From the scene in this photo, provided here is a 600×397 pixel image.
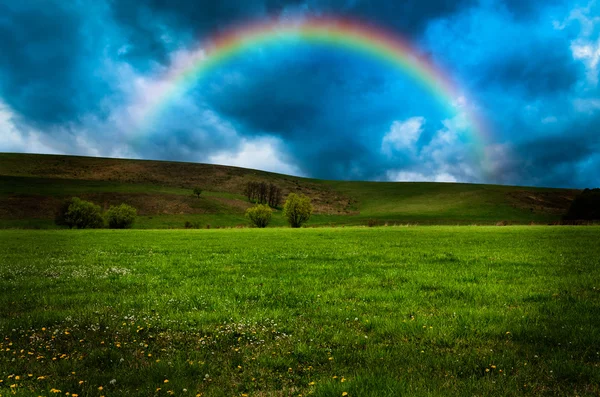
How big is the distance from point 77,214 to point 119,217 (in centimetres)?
873

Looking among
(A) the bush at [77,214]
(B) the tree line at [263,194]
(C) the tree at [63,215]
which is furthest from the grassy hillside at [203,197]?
(A) the bush at [77,214]

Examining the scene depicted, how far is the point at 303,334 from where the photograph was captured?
28.2 feet

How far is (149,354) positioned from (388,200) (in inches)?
6820

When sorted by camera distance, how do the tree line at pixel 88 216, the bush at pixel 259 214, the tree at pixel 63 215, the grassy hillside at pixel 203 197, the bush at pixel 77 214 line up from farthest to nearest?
1. the grassy hillside at pixel 203 197
2. the bush at pixel 259 214
3. the tree at pixel 63 215
4. the tree line at pixel 88 216
5. the bush at pixel 77 214

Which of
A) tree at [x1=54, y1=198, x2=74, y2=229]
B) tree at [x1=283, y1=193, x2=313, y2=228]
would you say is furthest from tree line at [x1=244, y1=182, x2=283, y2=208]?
tree at [x1=54, y1=198, x2=74, y2=229]

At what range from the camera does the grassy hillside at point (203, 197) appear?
359ft

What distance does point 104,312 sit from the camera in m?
10.4

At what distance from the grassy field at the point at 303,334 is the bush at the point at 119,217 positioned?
3037 inches

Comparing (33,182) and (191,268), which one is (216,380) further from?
(33,182)

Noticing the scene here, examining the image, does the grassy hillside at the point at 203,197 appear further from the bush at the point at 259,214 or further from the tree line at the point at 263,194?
the bush at the point at 259,214

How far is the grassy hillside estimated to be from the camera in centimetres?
10956

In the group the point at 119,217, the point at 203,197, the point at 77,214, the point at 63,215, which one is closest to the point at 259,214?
the point at 119,217

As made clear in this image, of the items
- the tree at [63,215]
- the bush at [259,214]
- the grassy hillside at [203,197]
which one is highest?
the grassy hillside at [203,197]

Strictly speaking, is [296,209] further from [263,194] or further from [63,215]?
[263,194]
